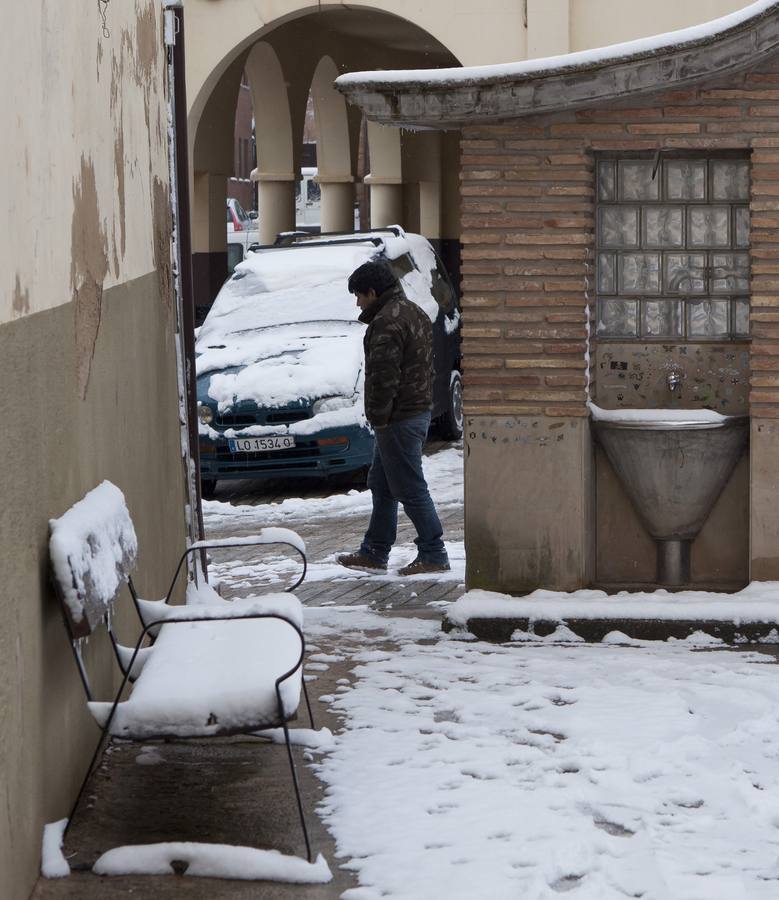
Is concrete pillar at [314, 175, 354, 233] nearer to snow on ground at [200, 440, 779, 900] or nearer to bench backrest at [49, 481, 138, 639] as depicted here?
snow on ground at [200, 440, 779, 900]

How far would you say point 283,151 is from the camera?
22.5 m

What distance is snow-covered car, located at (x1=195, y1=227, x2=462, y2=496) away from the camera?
12.0 metres

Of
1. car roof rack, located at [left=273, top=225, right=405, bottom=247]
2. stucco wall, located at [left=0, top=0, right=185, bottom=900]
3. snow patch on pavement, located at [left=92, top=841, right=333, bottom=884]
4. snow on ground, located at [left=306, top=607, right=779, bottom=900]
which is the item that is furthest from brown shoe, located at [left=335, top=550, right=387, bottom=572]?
car roof rack, located at [left=273, top=225, right=405, bottom=247]

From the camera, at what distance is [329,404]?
12.0 meters

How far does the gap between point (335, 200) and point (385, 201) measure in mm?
909

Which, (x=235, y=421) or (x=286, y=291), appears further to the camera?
(x=286, y=291)

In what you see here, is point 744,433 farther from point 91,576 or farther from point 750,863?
Answer: point 91,576

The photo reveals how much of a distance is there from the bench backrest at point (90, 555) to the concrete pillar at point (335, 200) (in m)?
20.0

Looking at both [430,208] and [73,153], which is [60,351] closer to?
[73,153]

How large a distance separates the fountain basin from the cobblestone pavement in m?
1.14

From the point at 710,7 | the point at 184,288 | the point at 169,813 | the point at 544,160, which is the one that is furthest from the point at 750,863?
the point at 710,7

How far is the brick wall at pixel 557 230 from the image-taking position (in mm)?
7465

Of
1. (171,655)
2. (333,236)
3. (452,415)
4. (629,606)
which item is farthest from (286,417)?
(171,655)

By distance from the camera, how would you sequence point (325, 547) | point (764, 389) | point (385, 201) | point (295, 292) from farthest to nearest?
point (385, 201) → point (295, 292) → point (325, 547) → point (764, 389)
